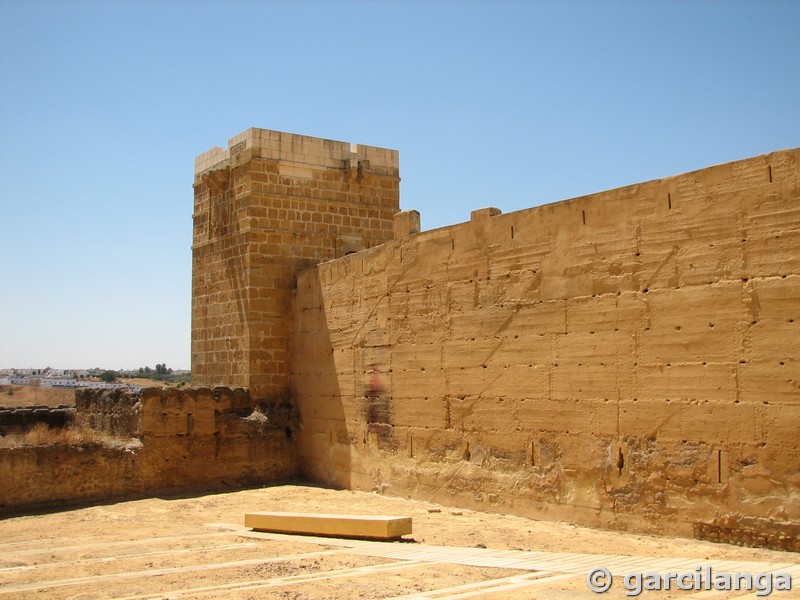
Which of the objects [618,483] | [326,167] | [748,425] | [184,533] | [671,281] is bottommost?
[184,533]

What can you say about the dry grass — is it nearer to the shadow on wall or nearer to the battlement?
the shadow on wall

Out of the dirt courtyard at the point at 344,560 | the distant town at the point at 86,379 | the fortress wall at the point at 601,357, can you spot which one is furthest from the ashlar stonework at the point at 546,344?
the distant town at the point at 86,379

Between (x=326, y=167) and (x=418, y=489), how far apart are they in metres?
6.69

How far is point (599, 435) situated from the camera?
8578 millimetres

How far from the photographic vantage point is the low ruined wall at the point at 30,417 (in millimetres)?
13641

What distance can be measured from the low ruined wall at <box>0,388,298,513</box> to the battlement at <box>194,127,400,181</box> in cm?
431

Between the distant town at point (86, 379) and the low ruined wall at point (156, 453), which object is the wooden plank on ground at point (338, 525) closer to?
the low ruined wall at point (156, 453)

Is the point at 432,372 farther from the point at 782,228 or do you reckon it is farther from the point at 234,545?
the point at 782,228

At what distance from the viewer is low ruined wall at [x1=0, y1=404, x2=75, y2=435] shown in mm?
13641

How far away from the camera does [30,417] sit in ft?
45.7

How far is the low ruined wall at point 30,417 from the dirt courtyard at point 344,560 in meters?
3.48

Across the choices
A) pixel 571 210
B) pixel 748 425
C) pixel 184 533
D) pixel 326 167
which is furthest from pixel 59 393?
pixel 748 425

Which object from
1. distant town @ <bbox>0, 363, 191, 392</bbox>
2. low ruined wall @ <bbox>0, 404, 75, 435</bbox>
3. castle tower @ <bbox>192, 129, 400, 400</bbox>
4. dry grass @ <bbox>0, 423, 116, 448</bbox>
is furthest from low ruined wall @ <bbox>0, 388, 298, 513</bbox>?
distant town @ <bbox>0, 363, 191, 392</bbox>

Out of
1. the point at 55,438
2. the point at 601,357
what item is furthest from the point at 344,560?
the point at 55,438
